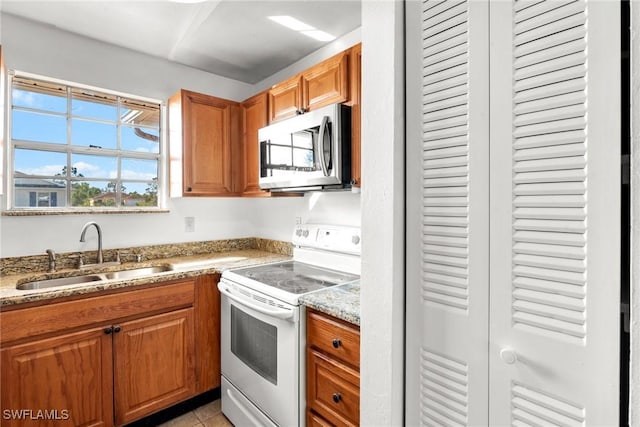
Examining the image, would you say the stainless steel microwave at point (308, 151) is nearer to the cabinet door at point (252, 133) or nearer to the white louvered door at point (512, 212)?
the cabinet door at point (252, 133)

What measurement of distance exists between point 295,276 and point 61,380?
131 centimetres

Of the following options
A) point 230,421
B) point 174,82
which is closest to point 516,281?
point 230,421

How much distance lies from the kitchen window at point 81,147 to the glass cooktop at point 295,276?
1167 millimetres

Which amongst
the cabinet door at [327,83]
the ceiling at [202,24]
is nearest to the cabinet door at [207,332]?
the cabinet door at [327,83]

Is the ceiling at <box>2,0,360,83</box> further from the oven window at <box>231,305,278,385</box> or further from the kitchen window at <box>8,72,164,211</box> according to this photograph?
the oven window at <box>231,305,278,385</box>

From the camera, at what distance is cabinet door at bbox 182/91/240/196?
244cm

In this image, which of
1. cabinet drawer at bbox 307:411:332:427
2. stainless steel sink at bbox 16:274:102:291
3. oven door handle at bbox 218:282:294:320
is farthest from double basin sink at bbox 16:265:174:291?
cabinet drawer at bbox 307:411:332:427

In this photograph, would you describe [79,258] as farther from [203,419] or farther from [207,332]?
[203,419]

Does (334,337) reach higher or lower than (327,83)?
lower

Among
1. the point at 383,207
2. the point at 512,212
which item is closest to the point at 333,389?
the point at 383,207

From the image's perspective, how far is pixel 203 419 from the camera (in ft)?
6.89

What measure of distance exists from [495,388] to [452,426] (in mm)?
220

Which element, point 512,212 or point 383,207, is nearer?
point 512,212

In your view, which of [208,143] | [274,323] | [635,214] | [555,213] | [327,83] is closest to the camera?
[635,214]
